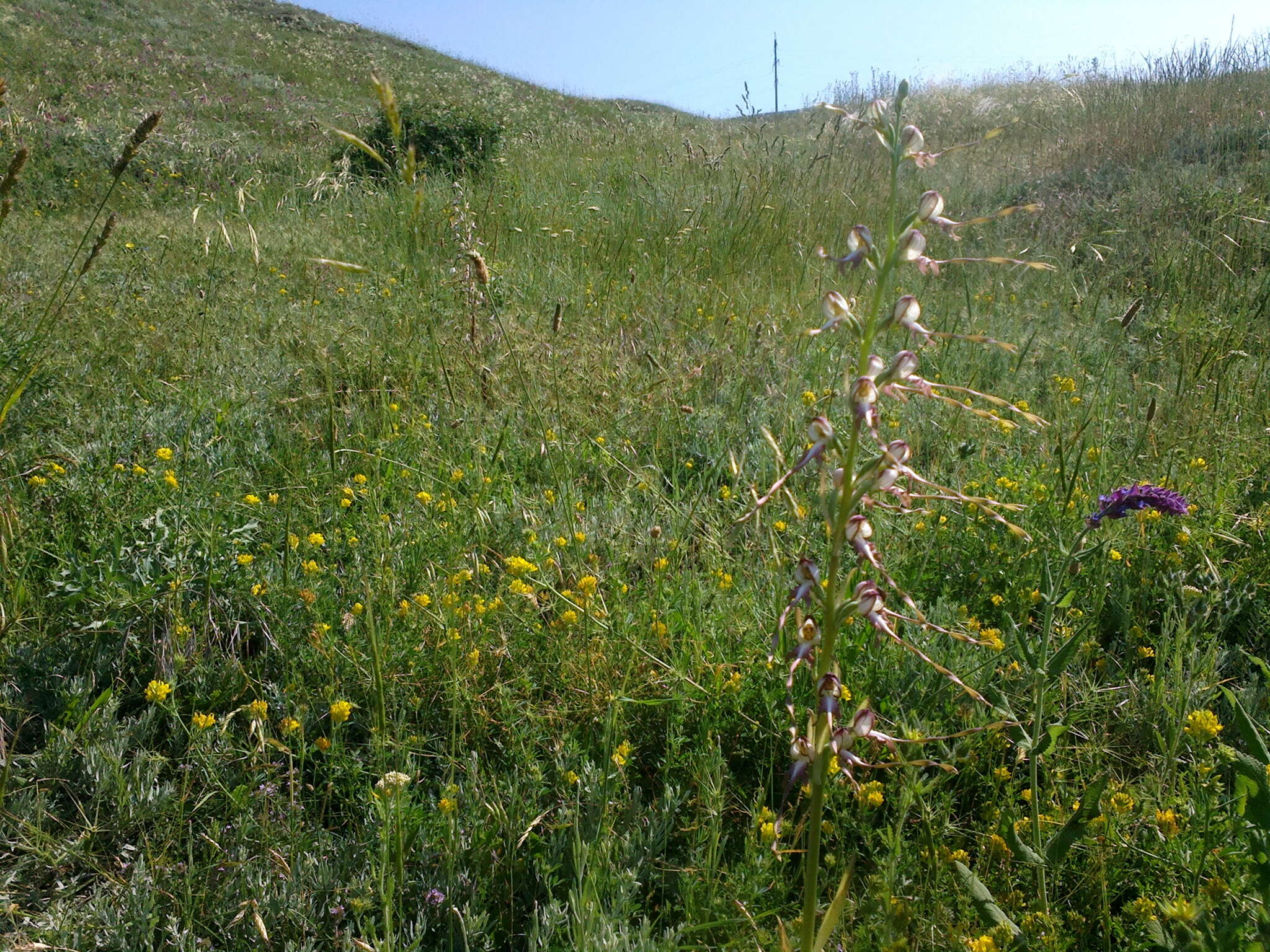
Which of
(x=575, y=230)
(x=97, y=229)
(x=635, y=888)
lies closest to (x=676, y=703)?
(x=635, y=888)

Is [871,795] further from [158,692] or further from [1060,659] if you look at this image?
[158,692]

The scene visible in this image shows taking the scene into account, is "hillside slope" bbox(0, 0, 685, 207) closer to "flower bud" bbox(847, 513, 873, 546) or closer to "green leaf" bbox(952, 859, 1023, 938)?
A: "flower bud" bbox(847, 513, 873, 546)

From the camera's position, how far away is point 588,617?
79.7 inches

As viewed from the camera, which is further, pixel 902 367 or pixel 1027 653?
pixel 1027 653

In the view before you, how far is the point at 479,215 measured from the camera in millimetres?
6348

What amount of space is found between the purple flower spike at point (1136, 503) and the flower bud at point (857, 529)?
1.24 meters

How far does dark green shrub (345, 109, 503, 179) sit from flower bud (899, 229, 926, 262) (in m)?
8.80

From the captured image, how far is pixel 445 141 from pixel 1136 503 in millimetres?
9400

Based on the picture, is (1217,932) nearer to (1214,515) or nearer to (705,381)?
(1214,515)

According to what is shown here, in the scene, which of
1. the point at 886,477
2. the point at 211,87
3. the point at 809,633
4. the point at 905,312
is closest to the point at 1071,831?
the point at 809,633

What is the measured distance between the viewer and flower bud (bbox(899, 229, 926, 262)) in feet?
3.07

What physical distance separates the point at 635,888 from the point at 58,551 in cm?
202

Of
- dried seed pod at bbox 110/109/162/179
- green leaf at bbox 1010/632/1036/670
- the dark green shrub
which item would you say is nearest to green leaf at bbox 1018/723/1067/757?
green leaf at bbox 1010/632/1036/670

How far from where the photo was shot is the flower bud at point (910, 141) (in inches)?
37.4
